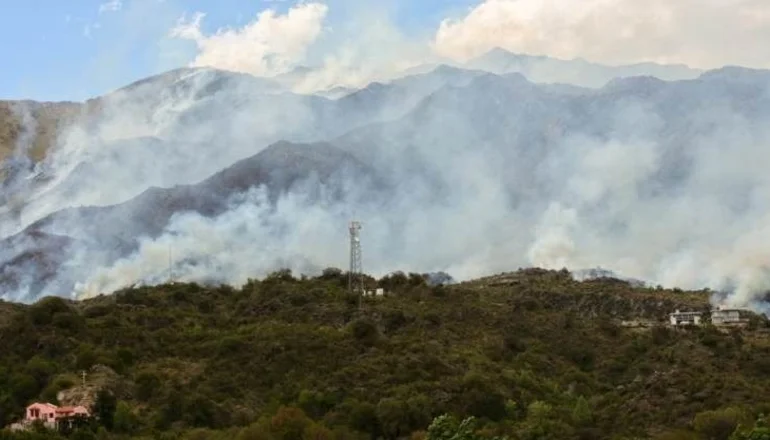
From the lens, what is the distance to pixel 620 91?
390ft

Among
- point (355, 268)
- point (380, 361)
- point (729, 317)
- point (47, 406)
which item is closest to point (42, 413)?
point (47, 406)

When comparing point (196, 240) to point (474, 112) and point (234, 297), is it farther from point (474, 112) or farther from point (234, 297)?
point (474, 112)

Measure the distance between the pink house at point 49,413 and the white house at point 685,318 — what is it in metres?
35.7

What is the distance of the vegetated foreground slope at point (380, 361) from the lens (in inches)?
1818

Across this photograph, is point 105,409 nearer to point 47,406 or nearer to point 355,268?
point 47,406

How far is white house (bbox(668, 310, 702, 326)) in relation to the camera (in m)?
69.9

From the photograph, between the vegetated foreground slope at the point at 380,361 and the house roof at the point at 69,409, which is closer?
the house roof at the point at 69,409

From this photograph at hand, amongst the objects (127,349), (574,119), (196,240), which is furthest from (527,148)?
(127,349)

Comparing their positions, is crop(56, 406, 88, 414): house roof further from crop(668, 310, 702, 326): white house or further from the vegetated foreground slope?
crop(668, 310, 702, 326): white house

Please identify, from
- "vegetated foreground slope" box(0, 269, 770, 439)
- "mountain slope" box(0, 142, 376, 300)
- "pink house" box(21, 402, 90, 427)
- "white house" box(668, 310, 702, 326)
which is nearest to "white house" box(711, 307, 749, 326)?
"white house" box(668, 310, 702, 326)

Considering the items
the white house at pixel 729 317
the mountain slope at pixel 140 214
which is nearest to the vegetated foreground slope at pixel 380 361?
the white house at pixel 729 317

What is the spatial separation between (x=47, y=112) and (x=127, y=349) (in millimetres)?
74112

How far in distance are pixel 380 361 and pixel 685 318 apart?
77.5 feet

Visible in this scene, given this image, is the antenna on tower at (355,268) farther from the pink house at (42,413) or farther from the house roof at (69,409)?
the pink house at (42,413)
